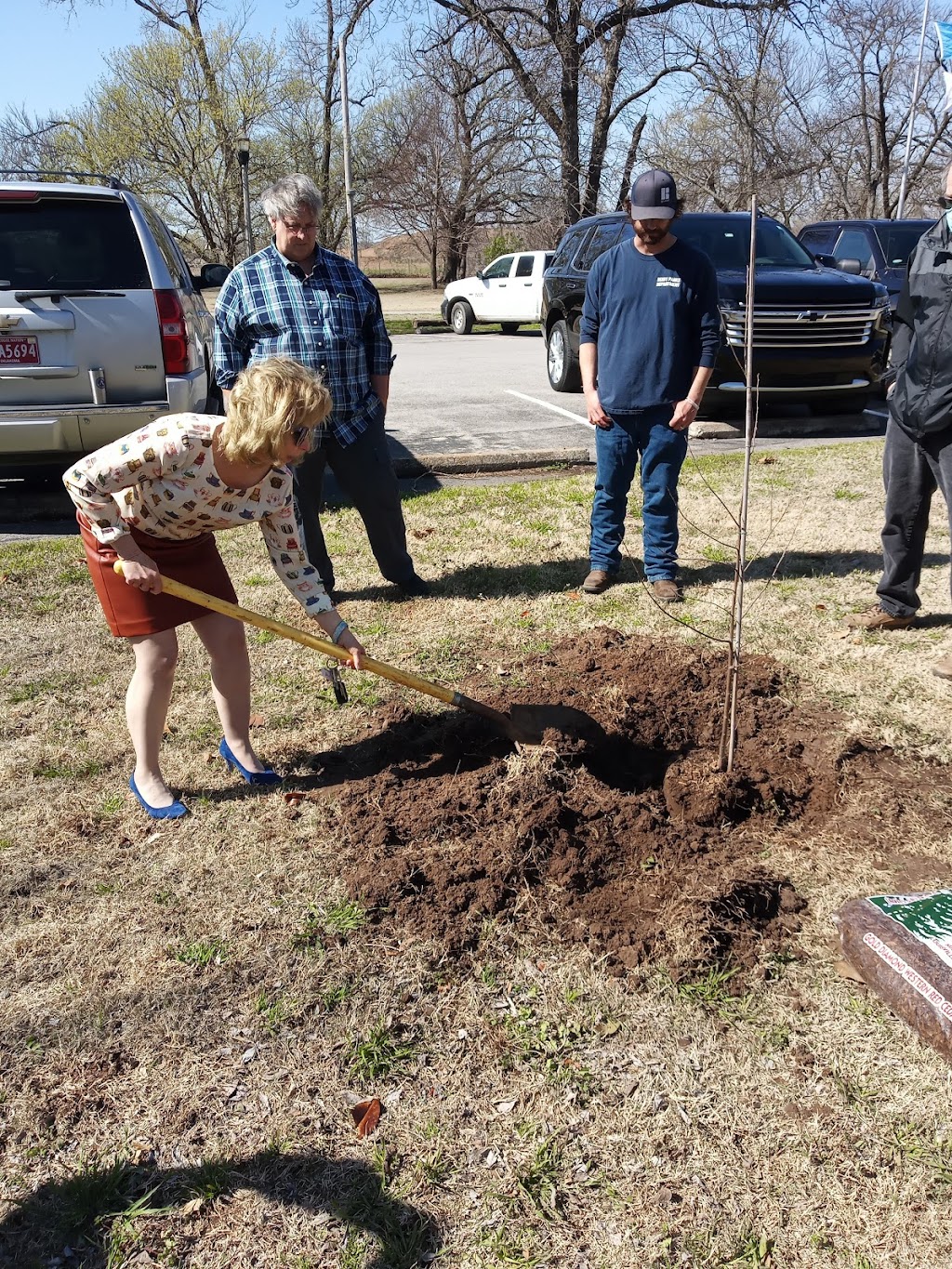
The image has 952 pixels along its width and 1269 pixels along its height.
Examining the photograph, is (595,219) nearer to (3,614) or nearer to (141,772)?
(3,614)

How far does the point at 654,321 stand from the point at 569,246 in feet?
25.8

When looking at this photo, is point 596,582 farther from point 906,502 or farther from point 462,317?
point 462,317

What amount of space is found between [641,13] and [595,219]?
19.0 metres

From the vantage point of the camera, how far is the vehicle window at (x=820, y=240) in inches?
582

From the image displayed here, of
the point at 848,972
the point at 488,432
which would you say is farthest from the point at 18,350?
the point at 848,972

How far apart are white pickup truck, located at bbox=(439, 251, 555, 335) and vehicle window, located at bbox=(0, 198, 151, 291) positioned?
47.6 ft

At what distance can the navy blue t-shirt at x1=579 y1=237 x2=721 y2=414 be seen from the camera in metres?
5.03

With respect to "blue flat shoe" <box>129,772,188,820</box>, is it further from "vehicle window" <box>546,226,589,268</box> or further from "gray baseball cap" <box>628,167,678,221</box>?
"vehicle window" <box>546,226,589,268</box>

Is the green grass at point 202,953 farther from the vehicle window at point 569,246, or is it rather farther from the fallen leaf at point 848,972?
the vehicle window at point 569,246

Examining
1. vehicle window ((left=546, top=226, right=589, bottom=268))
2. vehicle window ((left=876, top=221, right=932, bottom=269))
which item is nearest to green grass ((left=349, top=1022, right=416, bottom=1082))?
vehicle window ((left=546, top=226, right=589, bottom=268))

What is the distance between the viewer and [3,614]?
17.9 feet

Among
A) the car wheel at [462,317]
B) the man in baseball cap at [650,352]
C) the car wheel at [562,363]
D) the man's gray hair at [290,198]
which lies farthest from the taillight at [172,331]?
the car wheel at [462,317]

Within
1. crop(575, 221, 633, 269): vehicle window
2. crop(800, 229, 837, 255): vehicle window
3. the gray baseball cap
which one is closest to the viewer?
the gray baseball cap

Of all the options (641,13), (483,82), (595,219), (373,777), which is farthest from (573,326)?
(483,82)
